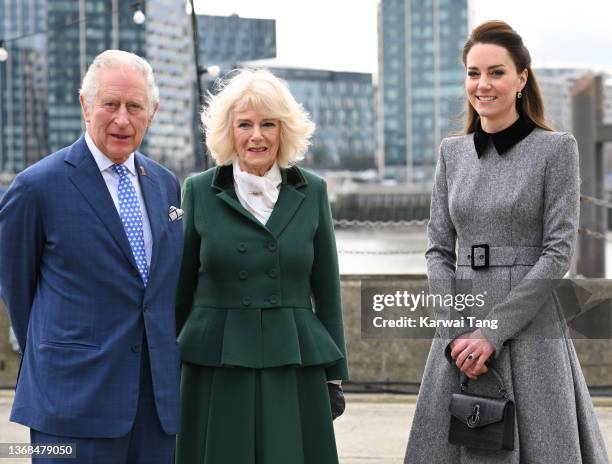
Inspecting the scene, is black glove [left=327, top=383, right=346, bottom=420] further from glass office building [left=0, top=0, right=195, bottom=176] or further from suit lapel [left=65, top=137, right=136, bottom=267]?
glass office building [left=0, top=0, right=195, bottom=176]

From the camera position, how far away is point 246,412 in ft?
11.6

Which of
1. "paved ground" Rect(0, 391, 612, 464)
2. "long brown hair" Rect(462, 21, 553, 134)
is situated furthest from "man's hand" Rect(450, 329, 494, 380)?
"paved ground" Rect(0, 391, 612, 464)

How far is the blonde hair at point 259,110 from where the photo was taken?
11.7 ft

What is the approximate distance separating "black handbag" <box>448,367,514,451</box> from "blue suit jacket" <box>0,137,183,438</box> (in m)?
0.91

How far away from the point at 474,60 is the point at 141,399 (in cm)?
139

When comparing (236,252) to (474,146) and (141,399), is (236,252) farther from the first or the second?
(474,146)

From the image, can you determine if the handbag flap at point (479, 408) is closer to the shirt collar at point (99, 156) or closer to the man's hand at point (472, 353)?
the man's hand at point (472, 353)

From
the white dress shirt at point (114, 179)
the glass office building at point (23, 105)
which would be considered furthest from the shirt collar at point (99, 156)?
the glass office building at point (23, 105)

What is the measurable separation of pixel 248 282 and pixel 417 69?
136 metres

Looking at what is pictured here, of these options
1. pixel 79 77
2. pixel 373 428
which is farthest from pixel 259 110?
pixel 79 77

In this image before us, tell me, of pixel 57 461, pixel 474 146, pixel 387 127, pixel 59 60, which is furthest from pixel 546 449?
pixel 387 127

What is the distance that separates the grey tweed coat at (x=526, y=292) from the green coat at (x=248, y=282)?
0.47 meters

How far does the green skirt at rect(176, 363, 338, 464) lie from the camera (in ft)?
11.6

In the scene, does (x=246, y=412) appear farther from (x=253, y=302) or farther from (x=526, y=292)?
(x=526, y=292)
